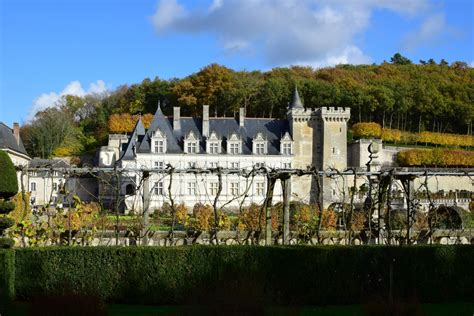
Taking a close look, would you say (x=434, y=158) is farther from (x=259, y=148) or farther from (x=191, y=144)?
(x=191, y=144)

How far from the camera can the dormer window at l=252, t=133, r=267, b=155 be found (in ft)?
130

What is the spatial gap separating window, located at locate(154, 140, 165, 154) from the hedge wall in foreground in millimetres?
29159

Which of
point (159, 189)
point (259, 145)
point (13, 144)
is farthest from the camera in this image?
point (259, 145)

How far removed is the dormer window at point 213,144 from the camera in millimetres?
38938

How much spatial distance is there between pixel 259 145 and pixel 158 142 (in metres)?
6.65

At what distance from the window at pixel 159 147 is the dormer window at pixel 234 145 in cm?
428

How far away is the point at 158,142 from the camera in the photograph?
1512 inches

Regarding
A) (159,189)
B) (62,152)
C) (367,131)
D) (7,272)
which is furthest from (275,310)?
(62,152)

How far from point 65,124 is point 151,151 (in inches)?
664

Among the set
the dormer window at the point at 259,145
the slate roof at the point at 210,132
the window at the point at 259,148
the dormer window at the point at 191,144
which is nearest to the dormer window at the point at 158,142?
the slate roof at the point at 210,132

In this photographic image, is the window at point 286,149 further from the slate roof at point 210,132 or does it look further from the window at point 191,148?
the window at point 191,148

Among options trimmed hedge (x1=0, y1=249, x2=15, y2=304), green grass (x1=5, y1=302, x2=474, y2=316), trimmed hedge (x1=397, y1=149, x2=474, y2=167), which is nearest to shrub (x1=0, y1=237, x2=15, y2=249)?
trimmed hedge (x1=0, y1=249, x2=15, y2=304)

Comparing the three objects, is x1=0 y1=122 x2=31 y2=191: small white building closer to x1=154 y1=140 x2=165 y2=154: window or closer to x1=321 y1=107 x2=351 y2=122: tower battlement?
x1=154 y1=140 x2=165 y2=154: window

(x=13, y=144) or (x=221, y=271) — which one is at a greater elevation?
(x=13, y=144)
